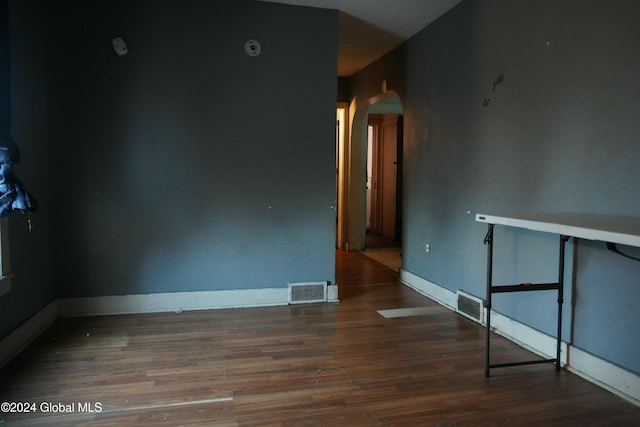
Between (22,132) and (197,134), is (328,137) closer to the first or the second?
(197,134)

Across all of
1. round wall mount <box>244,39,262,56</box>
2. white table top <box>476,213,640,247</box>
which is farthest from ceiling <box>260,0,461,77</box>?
white table top <box>476,213,640,247</box>

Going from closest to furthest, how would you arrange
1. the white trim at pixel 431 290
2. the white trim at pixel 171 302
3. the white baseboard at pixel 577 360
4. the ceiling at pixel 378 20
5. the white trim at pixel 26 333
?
the white baseboard at pixel 577 360 → the white trim at pixel 26 333 → the white trim at pixel 171 302 → the ceiling at pixel 378 20 → the white trim at pixel 431 290

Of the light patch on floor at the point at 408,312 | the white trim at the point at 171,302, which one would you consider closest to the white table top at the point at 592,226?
the light patch on floor at the point at 408,312

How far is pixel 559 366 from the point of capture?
2.63 metres

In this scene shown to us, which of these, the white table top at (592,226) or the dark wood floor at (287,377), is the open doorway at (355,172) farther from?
the white table top at (592,226)

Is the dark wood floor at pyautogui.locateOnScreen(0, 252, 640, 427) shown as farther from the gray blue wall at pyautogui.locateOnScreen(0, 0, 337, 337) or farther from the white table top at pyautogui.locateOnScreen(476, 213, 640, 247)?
the white table top at pyautogui.locateOnScreen(476, 213, 640, 247)

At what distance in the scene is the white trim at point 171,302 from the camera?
3.59 metres

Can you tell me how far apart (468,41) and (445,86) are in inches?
17.8

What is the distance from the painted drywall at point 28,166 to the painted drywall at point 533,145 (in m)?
3.17

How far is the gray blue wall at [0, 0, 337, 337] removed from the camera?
3.46 metres

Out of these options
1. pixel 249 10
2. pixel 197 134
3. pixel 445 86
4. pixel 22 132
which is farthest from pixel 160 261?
pixel 445 86

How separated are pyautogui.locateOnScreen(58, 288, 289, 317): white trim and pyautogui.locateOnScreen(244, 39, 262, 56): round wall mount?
208 cm

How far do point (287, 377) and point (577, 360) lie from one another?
5.56 feet

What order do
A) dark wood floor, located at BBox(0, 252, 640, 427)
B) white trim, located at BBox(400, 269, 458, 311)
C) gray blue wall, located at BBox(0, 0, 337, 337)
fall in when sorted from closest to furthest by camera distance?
1. dark wood floor, located at BBox(0, 252, 640, 427)
2. gray blue wall, located at BBox(0, 0, 337, 337)
3. white trim, located at BBox(400, 269, 458, 311)
